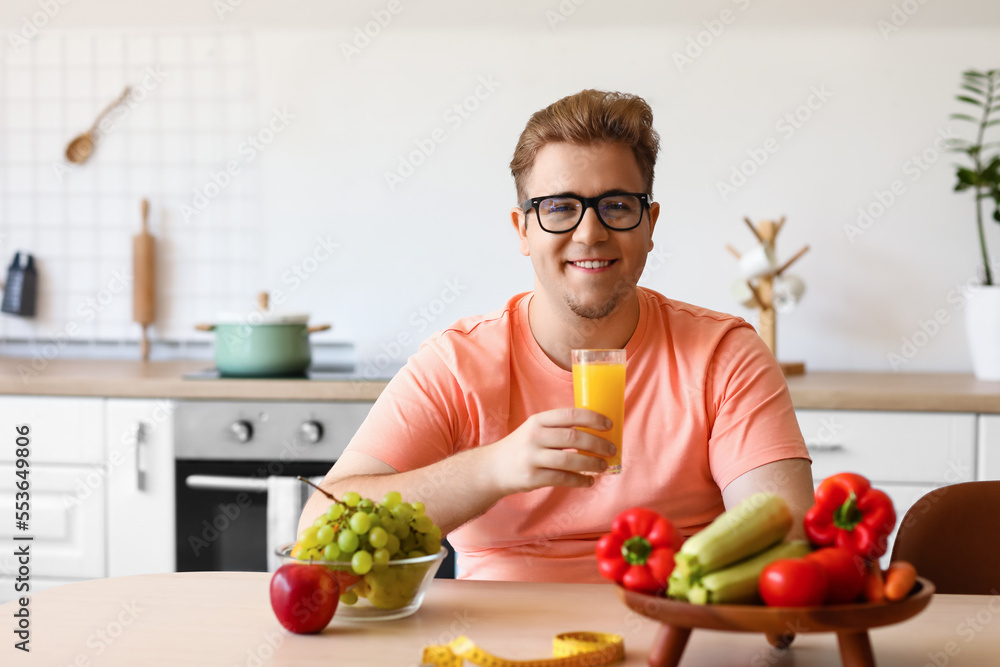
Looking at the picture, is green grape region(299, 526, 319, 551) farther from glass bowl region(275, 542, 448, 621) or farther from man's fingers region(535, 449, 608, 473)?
man's fingers region(535, 449, 608, 473)

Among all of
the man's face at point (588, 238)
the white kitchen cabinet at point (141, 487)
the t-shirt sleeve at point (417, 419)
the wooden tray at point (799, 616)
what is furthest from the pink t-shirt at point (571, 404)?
the white kitchen cabinet at point (141, 487)

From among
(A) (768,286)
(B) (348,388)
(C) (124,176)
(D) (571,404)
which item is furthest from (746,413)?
(C) (124,176)

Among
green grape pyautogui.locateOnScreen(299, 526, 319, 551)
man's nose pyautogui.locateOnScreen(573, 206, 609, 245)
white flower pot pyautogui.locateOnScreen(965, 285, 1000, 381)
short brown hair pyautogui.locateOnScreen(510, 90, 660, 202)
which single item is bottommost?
green grape pyautogui.locateOnScreen(299, 526, 319, 551)

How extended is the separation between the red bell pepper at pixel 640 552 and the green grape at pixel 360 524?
0.28 meters

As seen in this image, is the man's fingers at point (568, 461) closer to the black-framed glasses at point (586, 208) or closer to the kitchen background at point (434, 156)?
the black-framed glasses at point (586, 208)

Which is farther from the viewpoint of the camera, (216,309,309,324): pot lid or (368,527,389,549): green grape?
(216,309,309,324): pot lid

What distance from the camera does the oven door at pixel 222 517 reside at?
2.42 meters

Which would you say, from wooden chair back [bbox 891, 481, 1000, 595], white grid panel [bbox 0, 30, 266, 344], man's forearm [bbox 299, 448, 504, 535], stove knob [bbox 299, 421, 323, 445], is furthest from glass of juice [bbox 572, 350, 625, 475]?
white grid panel [bbox 0, 30, 266, 344]

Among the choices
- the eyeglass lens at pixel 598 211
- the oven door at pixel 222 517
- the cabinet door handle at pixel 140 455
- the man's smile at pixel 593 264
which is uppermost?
the eyeglass lens at pixel 598 211

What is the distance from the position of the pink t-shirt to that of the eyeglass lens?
0.64ft

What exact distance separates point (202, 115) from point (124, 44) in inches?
13.8

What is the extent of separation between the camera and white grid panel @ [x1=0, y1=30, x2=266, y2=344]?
10.0ft

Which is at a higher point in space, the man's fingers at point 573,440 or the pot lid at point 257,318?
the pot lid at point 257,318

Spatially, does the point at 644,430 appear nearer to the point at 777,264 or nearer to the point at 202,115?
the point at 777,264
